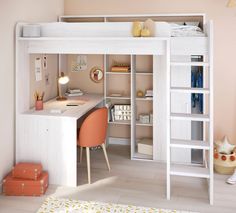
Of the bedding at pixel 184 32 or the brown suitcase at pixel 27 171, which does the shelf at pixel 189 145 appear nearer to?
the bedding at pixel 184 32

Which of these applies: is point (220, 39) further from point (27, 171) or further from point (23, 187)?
point (23, 187)

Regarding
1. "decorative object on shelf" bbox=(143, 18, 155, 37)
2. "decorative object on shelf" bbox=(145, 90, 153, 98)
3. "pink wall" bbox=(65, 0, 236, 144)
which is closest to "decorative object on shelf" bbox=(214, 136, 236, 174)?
"pink wall" bbox=(65, 0, 236, 144)

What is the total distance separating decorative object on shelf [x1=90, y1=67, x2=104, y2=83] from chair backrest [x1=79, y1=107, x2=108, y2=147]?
1362mm

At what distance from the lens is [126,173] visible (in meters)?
3.99

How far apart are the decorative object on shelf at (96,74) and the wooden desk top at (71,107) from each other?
0.82ft

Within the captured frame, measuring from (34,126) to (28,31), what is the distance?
3.36ft

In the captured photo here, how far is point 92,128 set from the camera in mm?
3713

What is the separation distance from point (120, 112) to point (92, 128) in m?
1.29

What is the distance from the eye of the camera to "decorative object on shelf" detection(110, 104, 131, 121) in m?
4.94

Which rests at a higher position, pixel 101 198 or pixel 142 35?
pixel 142 35

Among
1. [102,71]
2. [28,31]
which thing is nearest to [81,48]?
[28,31]

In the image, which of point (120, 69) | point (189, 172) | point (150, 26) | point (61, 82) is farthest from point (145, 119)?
point (150, 26)

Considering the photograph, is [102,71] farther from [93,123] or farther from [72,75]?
[93,123]

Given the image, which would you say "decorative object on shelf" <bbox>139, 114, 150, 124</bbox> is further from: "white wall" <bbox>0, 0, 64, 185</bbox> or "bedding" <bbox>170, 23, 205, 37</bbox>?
"white wall" <bbox>0, 0, 64, 185</bbox>
